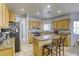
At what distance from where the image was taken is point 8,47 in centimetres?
157

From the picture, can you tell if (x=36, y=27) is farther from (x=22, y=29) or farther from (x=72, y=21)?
(x=72, y=21)

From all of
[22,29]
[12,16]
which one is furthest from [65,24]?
[12,16]

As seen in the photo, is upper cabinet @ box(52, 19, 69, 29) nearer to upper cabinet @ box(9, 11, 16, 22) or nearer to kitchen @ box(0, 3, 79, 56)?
kitchen @ box(0, 3, 79, 56)

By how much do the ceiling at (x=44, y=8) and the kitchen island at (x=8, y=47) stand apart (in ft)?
1.40

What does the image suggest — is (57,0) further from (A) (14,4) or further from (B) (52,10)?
(A) (14,4)

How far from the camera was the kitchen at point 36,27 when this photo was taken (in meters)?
1.57

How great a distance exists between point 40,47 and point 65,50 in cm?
36

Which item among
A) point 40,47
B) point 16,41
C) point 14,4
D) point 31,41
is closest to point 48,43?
point 40,47

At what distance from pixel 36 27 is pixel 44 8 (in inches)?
11.5

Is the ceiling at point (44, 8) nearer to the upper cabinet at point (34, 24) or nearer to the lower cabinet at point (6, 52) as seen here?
the upper cabinet at point (34, 24)

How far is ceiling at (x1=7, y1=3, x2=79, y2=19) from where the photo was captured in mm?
1566

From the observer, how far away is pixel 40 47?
5.50 ft

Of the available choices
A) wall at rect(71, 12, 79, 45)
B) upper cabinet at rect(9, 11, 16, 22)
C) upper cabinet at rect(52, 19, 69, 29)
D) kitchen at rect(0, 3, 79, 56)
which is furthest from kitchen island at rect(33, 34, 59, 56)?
upper cabinet at rect(9, 11, 16, 22)

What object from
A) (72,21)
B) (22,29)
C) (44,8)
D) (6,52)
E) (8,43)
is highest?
(44,8)
